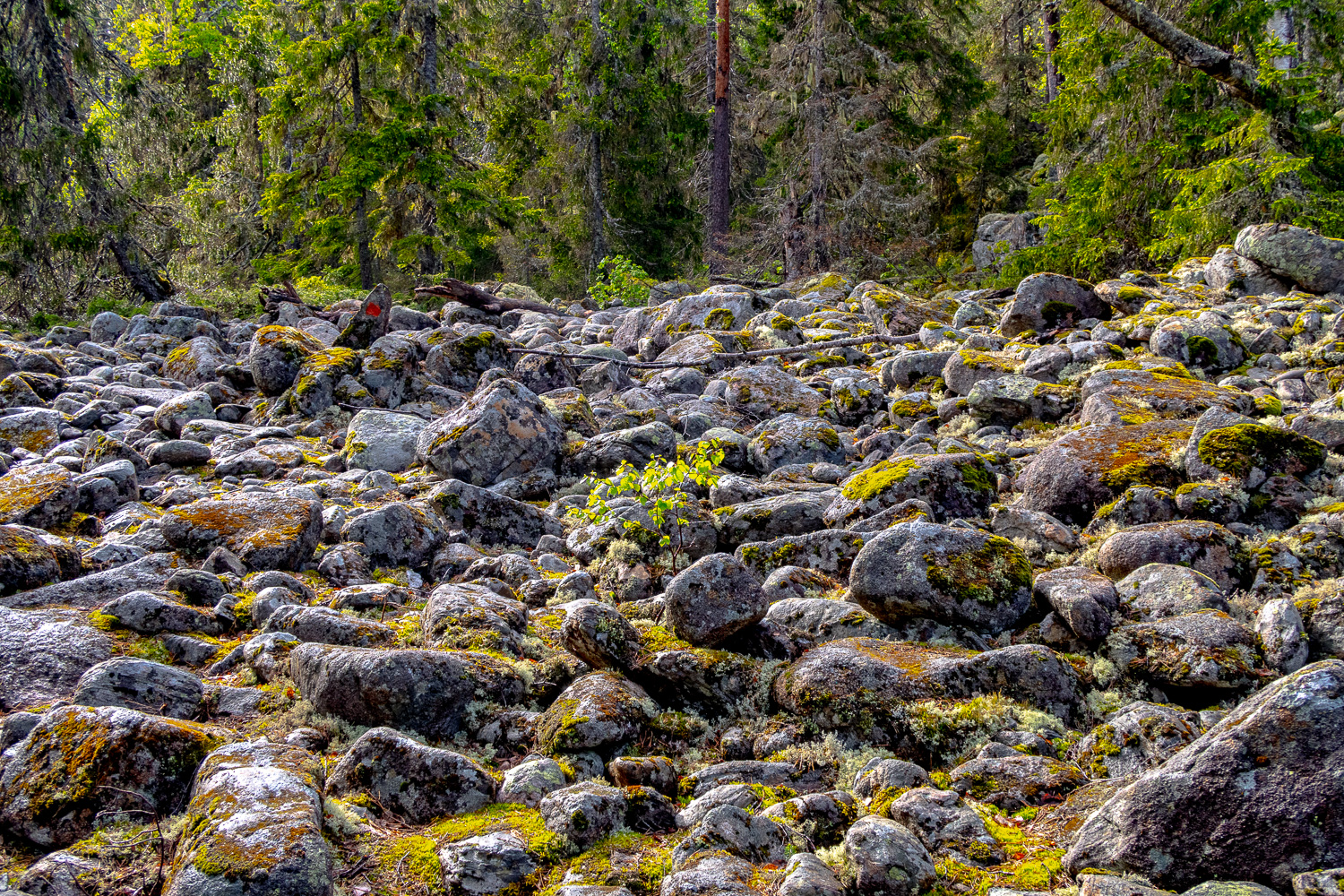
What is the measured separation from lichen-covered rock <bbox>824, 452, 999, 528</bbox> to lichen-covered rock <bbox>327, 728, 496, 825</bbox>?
3645 millimetres

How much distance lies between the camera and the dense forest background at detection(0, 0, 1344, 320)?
567 inches

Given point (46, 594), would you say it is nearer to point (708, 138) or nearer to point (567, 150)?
point (567, 150)

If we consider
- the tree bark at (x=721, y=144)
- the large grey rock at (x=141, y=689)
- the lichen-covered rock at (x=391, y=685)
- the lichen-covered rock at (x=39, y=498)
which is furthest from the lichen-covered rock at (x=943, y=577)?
the tree bark at (x=721, y=144)

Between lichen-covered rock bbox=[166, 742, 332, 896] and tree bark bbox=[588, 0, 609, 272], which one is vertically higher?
tree bark bbox=[588, 0, 609, 272]

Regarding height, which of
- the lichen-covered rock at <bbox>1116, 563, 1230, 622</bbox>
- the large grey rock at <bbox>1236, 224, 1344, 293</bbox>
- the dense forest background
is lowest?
the lichen-covered rock at <bbox>1116, 563, 1230, 622</bbox>

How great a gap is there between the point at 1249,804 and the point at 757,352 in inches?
386

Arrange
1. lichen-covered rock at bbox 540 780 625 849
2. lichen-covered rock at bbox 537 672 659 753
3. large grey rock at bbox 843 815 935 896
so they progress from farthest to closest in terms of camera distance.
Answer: lichen-covered rock at bbox 537 672 659 753, lichen-covered rock at bbox 540 780 625 849, large grey rock at bbox 843 815 935 896

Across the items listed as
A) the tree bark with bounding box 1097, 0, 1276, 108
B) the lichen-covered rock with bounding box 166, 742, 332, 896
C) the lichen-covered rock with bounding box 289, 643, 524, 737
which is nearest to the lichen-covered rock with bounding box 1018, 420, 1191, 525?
the lichen-covered rock with bounding box 289, 643, 524, 737

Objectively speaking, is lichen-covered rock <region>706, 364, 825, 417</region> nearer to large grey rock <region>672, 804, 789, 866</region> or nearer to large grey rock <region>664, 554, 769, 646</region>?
large grey rock <region>664, 554, 769, 646</region>

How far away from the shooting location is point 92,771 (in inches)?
132

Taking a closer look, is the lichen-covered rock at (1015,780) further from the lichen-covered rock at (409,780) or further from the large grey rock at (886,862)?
the lichen-covered rock at (409,780)

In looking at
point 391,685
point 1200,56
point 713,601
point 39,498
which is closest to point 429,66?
point 1200,56

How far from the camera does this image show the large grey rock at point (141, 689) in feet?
13.1

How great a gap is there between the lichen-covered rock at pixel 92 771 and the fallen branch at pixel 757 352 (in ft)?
28.8
